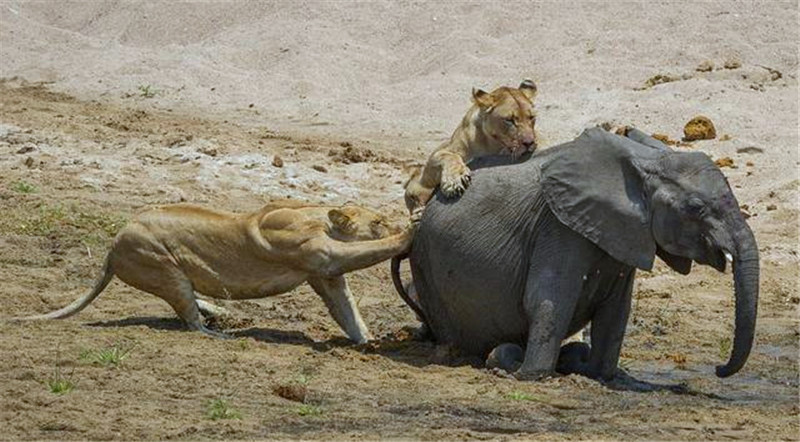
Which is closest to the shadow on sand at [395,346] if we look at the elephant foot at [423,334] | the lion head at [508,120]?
the elephant foot at [423,334]

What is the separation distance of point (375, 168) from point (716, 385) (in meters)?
6.66

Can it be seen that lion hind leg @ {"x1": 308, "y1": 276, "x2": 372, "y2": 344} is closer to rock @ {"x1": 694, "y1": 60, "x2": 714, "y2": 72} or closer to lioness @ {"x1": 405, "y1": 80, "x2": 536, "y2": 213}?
lioness @ {"x1": 405, "y1": 80, "x2": 536, "y2": 213}

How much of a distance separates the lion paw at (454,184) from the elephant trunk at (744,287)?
6.09 ft

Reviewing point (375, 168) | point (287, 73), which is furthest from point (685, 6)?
point (375, 168)

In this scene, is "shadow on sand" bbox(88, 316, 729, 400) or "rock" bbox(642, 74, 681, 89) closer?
"shadow on sand" bbox(88, 316, 729, 400)

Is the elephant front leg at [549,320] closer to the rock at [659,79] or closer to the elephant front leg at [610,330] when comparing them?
the elephant front leg at [610,330]

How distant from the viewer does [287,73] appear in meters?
21.3

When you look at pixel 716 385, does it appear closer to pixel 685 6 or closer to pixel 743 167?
pixel 743 167

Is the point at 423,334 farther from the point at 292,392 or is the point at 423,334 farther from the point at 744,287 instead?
the point at 744,287

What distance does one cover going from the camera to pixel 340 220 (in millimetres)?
11109

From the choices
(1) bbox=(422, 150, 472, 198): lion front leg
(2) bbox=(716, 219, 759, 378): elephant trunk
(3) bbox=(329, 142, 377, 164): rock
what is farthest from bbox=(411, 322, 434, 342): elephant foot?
(3) bbox=(329, 142, 377, 164): rock

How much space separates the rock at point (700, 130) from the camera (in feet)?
57.8

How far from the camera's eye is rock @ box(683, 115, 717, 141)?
1762cm

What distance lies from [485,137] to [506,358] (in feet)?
6.09
